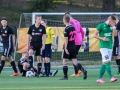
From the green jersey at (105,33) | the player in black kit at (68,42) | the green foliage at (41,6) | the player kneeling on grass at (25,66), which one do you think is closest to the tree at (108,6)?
the green foliage at (41,6)

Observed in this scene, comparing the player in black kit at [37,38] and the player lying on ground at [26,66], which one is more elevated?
the player in black kit at [37,38]

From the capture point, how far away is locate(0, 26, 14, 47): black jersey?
763 inches

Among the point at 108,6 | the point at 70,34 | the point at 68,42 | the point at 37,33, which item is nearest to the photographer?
the point at 70,34

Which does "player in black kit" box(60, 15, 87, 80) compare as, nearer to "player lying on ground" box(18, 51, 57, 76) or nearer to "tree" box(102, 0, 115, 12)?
"player lying on ground" box(18, 51, 57, 76)

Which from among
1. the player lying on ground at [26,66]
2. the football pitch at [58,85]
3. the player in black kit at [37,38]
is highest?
the player in black kit at [37,38]

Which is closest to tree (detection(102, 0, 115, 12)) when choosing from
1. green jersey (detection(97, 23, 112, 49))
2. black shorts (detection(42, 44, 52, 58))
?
black shorts (detection(42, 44, 52, 58))

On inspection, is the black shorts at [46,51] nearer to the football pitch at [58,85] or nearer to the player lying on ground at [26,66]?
the player lying on ground at [26,66]

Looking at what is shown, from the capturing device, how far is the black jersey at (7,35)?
63.6ft

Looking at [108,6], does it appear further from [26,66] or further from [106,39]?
[106,39]

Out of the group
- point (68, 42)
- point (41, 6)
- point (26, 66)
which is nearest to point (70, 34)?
point (68, 42)

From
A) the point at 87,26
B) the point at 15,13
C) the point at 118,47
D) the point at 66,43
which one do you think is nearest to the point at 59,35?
the point at 87,26

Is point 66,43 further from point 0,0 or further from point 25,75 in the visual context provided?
point 0,0

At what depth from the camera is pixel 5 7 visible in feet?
140

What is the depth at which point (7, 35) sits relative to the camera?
19422mm
